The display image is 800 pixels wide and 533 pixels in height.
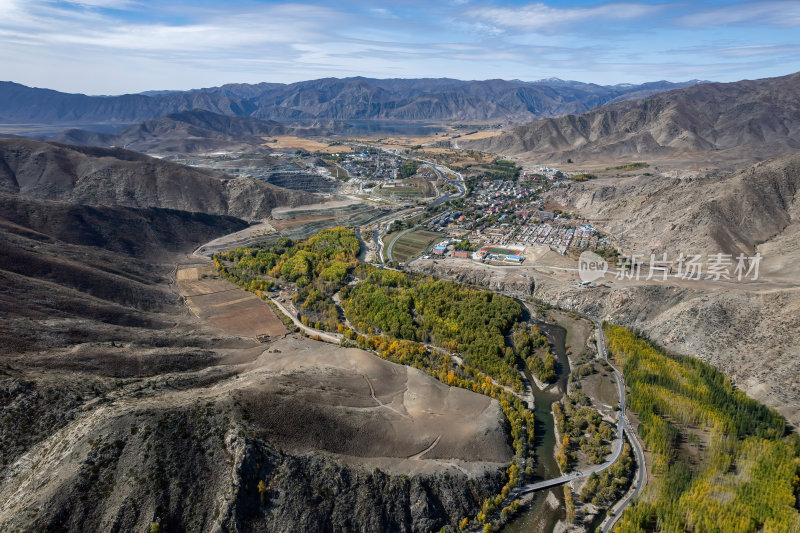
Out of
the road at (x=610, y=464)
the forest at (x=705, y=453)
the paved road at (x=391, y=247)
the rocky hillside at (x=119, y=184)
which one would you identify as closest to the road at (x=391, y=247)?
the paved road at (x=391, y=247)

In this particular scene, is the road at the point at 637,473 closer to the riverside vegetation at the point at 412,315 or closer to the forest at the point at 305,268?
the riverside vegetation at the point at 412,315

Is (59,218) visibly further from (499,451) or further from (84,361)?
(499,451)

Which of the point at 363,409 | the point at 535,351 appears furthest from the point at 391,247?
the point at 363,409

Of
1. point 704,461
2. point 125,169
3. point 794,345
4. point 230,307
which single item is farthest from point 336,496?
point 125,169

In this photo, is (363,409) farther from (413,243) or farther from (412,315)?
(413,243)

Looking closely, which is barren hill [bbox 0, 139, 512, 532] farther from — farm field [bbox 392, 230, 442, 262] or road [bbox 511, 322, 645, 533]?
farm field [bbox 392, 230, 442, 262]

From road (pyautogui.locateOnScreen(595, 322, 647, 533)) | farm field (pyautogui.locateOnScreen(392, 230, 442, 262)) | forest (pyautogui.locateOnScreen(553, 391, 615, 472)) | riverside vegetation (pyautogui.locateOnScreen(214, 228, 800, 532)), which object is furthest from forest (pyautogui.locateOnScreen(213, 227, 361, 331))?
road (pyautogui.locateOnScreen(595, 322, 647, 533))

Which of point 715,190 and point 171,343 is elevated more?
point 715,190
